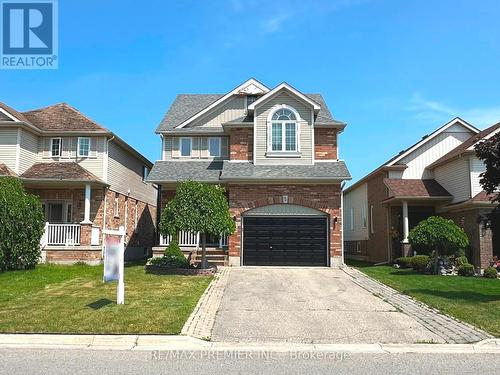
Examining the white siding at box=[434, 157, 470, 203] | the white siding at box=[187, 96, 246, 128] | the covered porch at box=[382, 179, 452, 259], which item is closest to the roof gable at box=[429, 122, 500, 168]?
the white siding at box=[434, 157, 470, 203]

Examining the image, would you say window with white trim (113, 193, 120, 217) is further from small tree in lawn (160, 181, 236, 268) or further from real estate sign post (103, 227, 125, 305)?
real estate sign post (103, 227, 125, 305)

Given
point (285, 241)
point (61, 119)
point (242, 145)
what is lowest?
point (285, 241)

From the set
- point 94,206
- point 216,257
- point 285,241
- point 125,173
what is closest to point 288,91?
point 285,241

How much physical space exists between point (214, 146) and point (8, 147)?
1000cm

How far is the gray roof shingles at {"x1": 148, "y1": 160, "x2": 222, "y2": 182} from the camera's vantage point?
75.7 ft

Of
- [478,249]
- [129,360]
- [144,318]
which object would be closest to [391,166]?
[478,249]

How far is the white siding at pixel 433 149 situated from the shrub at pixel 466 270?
22.2 ft

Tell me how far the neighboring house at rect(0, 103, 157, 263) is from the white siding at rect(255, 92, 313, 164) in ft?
24.5

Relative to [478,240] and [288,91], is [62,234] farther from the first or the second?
[478,240]

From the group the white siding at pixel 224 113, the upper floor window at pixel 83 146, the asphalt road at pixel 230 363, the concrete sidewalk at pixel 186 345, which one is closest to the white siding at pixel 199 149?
the white siding at pixel 224 113

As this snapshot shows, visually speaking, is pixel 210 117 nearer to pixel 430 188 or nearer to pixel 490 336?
pixel 430 188

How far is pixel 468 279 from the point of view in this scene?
18.3 meters

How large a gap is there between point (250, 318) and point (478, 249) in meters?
14.4

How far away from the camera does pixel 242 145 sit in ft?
77.2
